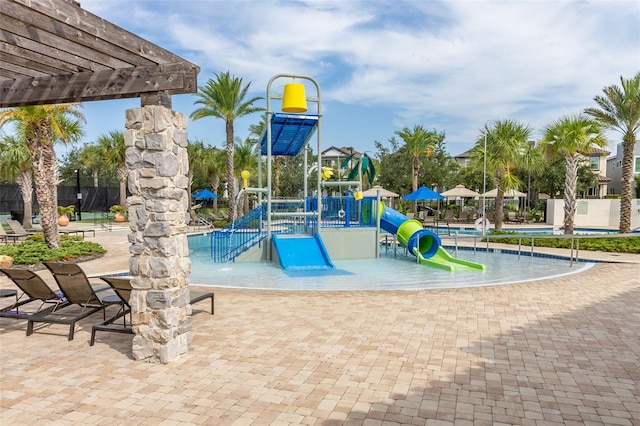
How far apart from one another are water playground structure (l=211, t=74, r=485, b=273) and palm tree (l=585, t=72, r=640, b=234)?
9.63 metres

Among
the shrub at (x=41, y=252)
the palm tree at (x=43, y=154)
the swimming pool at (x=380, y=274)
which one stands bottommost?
the swimming pool at (x=380, y=274)

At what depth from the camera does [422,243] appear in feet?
49.5

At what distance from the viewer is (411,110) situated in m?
33.0

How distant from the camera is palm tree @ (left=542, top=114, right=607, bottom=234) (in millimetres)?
18734

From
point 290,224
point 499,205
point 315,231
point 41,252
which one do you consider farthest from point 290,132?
point 499,205

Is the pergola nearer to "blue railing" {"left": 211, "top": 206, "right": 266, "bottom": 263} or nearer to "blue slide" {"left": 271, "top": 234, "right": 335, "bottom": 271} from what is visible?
"blue slide" {"left": 271, "top": 234, "right": 335, "bottom": 271}

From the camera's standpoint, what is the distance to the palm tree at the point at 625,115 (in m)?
17.5

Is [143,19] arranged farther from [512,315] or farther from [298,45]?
[512,315]

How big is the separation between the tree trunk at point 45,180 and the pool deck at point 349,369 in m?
7.61

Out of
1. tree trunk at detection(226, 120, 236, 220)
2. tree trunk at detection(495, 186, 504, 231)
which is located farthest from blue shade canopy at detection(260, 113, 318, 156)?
tree trunk at detection(495, 186, 504, 231)

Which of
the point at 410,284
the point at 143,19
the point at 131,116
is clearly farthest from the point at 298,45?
the point at 131,116

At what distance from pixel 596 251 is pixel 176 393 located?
52.3 ft

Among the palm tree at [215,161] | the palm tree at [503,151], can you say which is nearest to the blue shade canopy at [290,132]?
the palm tree at [503,151]

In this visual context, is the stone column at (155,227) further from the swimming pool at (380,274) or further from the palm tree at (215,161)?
the palm tree at (215,161)
